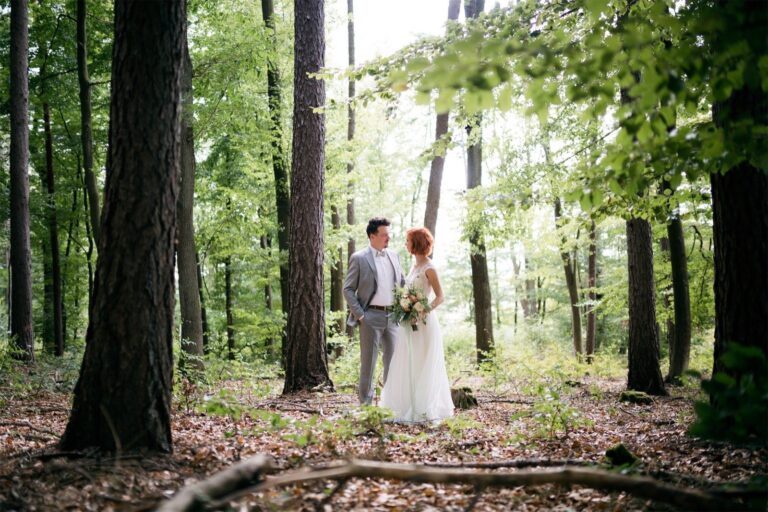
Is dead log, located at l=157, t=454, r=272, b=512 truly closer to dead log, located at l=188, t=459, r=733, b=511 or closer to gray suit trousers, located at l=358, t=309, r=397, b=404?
Result: dead log, located at l=188, t=459, r=733, b=511

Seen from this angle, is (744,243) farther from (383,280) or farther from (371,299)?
(371,299)

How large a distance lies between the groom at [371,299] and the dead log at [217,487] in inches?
155

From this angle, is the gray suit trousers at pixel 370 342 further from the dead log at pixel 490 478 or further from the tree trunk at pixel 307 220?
the dead log at pixel 490 478

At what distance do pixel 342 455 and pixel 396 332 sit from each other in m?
2.95

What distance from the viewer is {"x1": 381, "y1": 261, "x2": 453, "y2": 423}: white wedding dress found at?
22.1ft

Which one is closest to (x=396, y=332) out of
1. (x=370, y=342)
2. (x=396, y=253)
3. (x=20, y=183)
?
(x=370, y=342)

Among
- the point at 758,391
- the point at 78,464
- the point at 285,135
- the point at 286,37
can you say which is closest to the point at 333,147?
the point at 285,135

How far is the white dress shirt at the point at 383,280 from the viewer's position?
21.9 feet

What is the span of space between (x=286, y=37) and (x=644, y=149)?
43.6ft

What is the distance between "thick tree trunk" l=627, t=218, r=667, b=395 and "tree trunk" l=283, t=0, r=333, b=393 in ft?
17.4

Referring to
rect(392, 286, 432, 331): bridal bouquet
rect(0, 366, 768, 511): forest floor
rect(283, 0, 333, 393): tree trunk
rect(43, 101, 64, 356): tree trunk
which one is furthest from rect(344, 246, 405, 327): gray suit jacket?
rect(43, 101, 64, 356): tree trunk

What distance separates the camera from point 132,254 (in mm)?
3475

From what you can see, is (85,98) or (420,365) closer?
(420,365)

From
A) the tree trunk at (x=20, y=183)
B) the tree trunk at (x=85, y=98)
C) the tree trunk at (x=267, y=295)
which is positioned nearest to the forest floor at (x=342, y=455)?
the tree trunk at (x=85, y=98)
